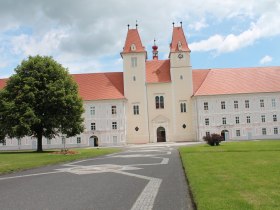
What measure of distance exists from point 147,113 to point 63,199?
59.8 meters

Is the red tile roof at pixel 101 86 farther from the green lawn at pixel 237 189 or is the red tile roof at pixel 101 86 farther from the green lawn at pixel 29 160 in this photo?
the green lawn at pixel 237 189

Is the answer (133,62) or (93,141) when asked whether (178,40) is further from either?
(93,141)

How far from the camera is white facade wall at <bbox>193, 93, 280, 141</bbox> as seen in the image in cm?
6888

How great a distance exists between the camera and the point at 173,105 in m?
71.1

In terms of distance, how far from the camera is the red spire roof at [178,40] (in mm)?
71438

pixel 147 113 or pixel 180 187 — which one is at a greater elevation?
pixel 147 113

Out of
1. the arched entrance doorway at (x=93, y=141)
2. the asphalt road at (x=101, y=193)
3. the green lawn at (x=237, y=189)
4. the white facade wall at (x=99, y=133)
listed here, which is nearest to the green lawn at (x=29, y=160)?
the asphalt road at (x=101, y=193)

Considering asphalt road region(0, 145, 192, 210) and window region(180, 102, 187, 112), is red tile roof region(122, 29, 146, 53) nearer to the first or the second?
window region(180, 102, 187, 112)

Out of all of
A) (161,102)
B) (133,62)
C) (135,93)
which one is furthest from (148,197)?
(133,62)

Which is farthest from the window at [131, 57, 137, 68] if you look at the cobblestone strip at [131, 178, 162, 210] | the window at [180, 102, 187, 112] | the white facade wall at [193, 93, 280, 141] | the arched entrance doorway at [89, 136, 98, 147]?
the cobblestone strip at [131, 178, 162, 210]

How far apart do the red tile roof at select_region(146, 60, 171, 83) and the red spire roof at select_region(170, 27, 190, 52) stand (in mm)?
3691

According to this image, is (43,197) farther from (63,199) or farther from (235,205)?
(235,205)

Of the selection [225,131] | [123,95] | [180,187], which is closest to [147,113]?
[123,95]

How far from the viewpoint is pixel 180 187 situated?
1301cm
